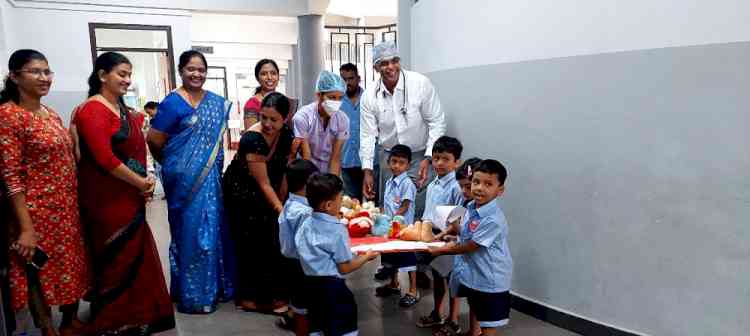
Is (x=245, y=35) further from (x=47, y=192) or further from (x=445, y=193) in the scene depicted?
(x=445, y=193)

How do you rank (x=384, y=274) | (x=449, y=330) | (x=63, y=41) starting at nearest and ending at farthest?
(x=449, y=330) → (x=384, y=274) → (x=63, y=41)

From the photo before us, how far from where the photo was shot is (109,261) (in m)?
2.31

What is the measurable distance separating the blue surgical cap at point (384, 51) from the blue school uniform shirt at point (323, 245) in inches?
51.7

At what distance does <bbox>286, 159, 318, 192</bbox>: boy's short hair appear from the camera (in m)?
1.99

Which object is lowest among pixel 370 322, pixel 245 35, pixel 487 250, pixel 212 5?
pixel 370 322

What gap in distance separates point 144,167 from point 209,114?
1.49 ft

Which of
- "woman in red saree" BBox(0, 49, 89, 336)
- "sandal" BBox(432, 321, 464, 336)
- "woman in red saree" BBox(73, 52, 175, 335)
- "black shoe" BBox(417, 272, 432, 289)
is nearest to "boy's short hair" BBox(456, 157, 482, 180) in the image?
"sandal" BBox(432, 321, 464, 336)

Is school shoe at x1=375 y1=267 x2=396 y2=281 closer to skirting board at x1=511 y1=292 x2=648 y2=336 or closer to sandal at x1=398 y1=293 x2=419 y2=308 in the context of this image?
sandal at x1=398 y1=293 x2=419 y2=308

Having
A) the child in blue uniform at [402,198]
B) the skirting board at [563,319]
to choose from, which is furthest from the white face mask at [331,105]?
the skirting board at [563,319]

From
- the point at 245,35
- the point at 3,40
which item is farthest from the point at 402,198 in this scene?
the point at 245,35

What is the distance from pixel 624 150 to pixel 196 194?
2.17m

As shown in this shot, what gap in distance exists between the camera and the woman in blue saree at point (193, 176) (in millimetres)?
2539

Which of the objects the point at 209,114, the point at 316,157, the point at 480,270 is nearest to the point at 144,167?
the point at 209,114

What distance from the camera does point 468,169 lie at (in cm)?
225
